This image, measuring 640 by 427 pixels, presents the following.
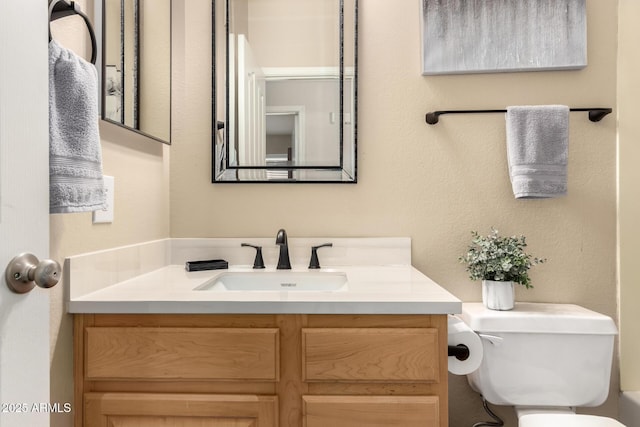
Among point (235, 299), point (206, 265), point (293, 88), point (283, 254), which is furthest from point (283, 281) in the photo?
point (293, 88)

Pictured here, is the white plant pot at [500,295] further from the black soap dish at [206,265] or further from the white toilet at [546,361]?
the black soap dish at [206,265]

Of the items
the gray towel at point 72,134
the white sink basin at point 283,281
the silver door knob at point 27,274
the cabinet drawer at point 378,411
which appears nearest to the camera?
the silver door knob at point 27,274

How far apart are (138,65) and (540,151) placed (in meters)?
1.32

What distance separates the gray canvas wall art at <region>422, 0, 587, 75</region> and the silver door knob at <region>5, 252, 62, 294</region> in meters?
1.31

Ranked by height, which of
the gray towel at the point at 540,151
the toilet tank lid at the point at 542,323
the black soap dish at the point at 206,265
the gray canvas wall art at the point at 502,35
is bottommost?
the toilet tank lid at the point at 542,323

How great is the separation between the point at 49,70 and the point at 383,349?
2.97ft

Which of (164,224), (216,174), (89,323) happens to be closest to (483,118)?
(216,174)

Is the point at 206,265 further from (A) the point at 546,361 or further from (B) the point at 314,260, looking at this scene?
(A) the point at 546,361

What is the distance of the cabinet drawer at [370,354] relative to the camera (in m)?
0.95

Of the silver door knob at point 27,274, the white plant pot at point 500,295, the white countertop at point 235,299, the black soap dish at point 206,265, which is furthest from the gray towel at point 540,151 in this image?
the silver door knob at point 27,274

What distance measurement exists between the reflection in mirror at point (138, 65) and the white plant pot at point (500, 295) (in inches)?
48.0

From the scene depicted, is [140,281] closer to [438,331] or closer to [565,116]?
[438,331]

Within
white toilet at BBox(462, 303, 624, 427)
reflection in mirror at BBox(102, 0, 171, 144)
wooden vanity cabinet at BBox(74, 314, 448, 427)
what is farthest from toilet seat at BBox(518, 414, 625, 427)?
reflection in mirror at BBox(102, 0, 171, 144)

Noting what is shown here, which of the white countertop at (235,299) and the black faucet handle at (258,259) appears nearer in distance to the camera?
the white countertop at (235,299)
